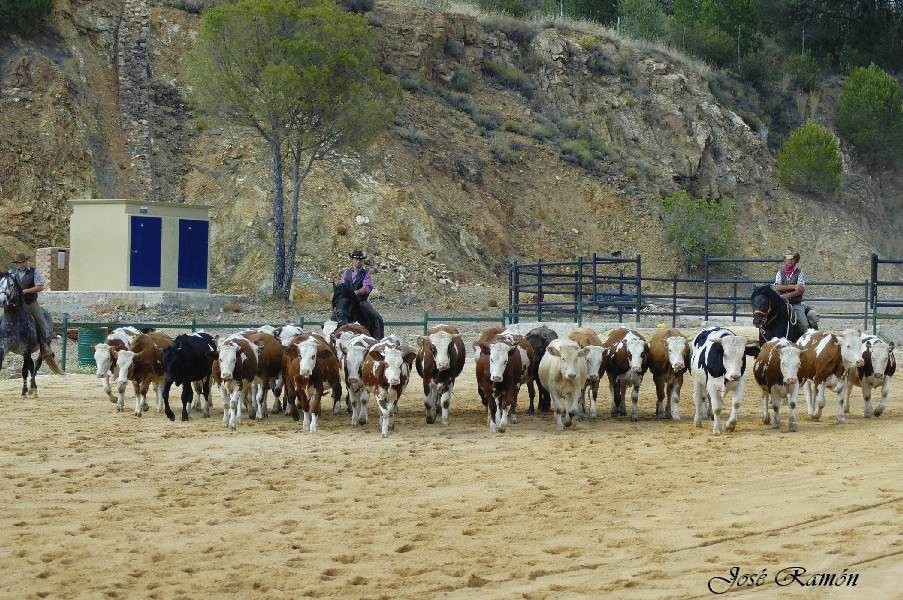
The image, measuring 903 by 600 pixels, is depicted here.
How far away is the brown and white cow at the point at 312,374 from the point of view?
1939 cm

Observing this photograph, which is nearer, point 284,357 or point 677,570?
point 677,570

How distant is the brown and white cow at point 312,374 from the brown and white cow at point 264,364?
0.86 metres

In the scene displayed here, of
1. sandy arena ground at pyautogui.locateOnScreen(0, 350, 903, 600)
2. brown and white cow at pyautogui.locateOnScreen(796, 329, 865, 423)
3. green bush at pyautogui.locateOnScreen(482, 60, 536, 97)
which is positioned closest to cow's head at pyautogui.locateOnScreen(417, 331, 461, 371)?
sandy arena ground at pyautogui.locateOnScreen(0, 350, 903, 600)

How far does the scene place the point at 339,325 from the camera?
905 inches

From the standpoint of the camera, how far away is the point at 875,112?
66.5m

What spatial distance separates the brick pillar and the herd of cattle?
19.6 m

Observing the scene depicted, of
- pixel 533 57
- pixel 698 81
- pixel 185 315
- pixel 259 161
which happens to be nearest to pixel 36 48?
pixel 259 161

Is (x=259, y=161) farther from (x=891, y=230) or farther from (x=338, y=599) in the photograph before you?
(x=338, y=599)

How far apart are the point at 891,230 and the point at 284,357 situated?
1998 inches

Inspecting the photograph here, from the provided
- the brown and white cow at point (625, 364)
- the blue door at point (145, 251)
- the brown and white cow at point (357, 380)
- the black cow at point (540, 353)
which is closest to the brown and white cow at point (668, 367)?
the brown and white cow at point (625, 364)

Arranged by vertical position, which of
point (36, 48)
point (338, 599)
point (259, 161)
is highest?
point (36, 48)

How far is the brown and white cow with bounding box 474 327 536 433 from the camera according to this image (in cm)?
1942

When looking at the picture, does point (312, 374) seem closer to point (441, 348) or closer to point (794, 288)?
point (441, 348)

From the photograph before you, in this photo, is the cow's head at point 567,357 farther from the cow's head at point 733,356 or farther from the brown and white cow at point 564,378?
the cow's head at point 733,356
